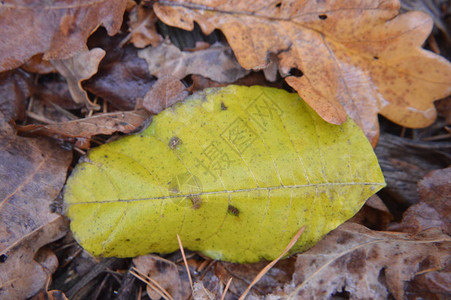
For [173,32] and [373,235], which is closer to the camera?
[373,235]

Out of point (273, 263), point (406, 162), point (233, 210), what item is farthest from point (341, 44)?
point (273, 263)

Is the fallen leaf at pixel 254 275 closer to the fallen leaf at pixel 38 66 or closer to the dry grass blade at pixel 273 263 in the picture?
the dry grass blade at pixel 273 263

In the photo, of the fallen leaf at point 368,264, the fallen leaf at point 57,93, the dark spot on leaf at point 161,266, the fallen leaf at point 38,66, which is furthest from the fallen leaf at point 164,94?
the fallen leaf at point 368,264

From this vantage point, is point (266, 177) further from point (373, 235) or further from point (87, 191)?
point (87, 191)

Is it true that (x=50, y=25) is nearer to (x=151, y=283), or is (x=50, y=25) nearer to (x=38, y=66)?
(x=38, y=66)

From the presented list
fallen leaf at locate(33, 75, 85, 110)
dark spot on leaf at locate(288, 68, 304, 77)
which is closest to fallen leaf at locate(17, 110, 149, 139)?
fallen leaf at locate(33, 75, 85, 110)

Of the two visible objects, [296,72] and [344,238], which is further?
[296,72]

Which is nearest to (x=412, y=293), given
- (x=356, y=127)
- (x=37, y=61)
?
(x=356, y=127)
